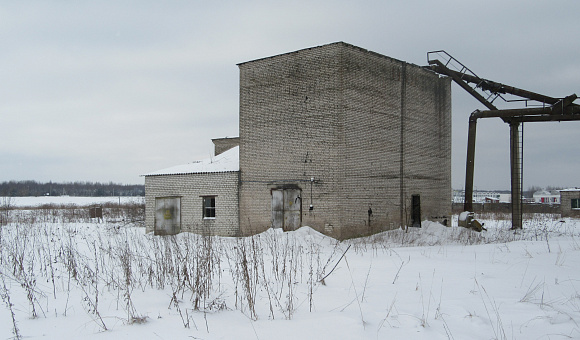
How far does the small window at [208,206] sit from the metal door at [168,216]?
1405 mm

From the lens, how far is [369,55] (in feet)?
54.5

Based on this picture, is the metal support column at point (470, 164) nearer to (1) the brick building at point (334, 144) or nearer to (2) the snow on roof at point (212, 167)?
(1) the brick building at point (334, 144)

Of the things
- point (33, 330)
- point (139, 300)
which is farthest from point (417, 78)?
point (33, 330)

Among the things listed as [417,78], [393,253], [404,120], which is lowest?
[393,253]

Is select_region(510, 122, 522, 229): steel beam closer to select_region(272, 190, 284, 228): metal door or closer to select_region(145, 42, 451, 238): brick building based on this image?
select_region(145, 42, 451, 238): brick building

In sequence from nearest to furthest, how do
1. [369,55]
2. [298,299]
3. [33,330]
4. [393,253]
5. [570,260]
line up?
1. [33,330]
2. [298,299]
3. [570,260]
4. [393,253]
5. [369,55]

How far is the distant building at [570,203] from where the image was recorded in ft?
124

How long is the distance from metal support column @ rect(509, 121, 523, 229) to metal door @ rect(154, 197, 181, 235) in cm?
1487

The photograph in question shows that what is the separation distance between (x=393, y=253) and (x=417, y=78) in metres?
9.88

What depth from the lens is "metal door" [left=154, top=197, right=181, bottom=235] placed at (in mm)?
19641

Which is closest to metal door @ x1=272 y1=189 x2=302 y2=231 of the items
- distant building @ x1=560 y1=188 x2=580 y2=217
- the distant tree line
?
distant building @ x1=560 y1=188 x2=580 y2=217

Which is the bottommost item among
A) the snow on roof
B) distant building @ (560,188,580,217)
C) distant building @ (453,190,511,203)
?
distant building @ (453,190,511,203)

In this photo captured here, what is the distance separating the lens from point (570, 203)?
38219mm

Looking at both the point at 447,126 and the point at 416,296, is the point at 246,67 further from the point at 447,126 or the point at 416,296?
the point at 416,296
